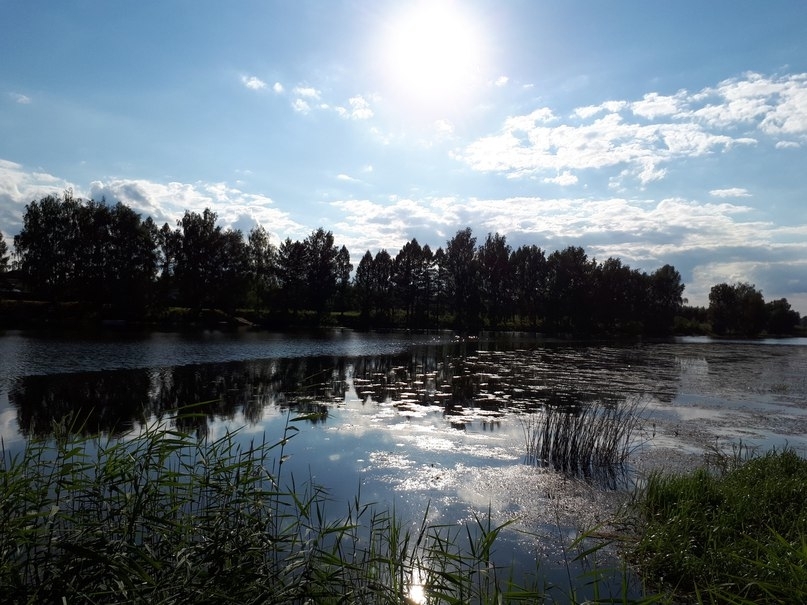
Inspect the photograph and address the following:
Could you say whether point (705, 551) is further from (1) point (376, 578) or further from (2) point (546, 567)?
(1) point (376, 578)

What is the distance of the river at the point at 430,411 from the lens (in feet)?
26.6

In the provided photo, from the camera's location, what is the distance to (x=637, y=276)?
95188 mm

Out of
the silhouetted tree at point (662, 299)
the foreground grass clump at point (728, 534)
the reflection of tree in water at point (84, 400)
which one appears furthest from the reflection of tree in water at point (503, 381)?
the silhouetted tree at point (662, 299)

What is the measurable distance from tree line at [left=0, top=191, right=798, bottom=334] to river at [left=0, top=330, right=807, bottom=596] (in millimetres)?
34753

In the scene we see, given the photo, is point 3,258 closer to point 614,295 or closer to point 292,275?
point 292,275

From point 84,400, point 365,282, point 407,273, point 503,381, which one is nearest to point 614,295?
point 407,273

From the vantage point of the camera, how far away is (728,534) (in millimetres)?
5996

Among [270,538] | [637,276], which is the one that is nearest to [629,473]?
[270,538]

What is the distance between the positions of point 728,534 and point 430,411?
10.1m

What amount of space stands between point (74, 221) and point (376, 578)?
7237 cm

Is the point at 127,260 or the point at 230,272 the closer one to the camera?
the point at 127,260

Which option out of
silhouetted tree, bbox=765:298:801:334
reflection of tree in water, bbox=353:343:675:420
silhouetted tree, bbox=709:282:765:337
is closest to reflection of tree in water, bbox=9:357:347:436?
reflection of tree in water, bbox=353:343:675:420

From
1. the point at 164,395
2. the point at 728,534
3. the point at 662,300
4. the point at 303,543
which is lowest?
the point at 164,395

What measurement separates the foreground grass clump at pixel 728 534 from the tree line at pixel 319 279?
6415 centimetres
